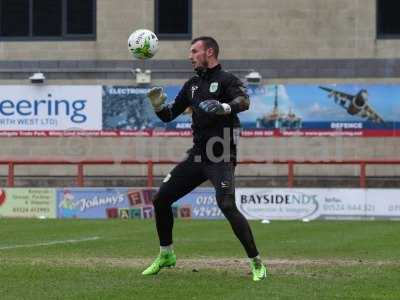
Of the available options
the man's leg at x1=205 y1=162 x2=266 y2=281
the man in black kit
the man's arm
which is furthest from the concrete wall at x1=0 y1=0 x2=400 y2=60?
the man's leg at x1=205 y1=162 x2=266 y2=281

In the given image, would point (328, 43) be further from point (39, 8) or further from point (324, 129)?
point (39, 8)

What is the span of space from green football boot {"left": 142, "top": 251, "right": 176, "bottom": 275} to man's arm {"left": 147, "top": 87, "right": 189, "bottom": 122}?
4.66 feet

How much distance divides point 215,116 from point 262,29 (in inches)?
870

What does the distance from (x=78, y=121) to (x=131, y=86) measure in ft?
6.82

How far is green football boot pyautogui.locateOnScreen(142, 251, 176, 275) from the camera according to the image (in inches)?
390

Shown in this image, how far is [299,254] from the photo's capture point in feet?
41.8

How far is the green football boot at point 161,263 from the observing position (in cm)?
990

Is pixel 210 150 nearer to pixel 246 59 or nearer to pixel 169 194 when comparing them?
pixel 169 194

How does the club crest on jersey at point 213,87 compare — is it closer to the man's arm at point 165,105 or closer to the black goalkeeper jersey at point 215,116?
the black goalkeeper jersey at point 215,116

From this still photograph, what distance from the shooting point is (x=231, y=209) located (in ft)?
31.3

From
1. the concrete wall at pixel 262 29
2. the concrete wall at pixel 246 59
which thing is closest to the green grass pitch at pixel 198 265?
the concrete wall at pixel 246 59

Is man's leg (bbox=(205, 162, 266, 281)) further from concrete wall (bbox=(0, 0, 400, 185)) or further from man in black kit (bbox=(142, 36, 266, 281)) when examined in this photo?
concrete wall (bbox=(0, 0, 400, 185))

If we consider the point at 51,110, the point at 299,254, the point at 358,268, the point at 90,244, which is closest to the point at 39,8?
the point at 51,110

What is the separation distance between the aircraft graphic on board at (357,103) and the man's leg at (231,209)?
21.9m
